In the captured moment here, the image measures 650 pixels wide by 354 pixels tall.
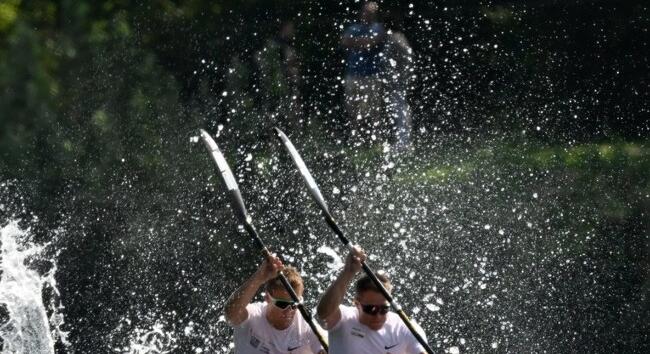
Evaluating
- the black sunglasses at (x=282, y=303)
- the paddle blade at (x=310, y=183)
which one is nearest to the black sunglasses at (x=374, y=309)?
the black sunglasses at (x=282, y=303)

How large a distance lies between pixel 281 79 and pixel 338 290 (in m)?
4.27

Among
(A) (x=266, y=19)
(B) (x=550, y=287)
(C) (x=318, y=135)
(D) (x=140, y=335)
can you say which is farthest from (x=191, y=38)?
(B) (x=550, y=287)

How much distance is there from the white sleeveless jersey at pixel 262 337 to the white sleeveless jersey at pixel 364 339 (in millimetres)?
259

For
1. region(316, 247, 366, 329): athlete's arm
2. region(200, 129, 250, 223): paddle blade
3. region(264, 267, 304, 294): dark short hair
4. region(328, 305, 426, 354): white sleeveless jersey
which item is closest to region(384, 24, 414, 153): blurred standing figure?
region(200, 129, 250, 223): paddle blade

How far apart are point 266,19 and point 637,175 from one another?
10.4 ft

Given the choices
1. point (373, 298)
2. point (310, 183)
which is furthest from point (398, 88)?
point (373, 298)

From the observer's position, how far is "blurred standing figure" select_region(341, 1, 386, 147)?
996 centimetres

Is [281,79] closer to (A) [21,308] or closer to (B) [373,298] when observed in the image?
(A) [21,308]

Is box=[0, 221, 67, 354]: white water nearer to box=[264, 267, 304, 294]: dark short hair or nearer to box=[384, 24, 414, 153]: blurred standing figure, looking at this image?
box=[264, 267, 304, 294]: dark short hair

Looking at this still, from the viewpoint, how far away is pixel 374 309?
627cm

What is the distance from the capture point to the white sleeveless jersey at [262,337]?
21.0 feet

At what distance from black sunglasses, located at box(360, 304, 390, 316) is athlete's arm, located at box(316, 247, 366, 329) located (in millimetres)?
126

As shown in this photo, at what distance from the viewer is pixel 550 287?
941cm

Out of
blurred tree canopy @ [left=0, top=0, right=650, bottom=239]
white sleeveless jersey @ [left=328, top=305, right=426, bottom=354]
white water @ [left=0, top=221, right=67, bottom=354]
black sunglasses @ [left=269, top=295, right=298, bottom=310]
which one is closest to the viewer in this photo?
white sleeveless jersey @ [left=328, top=305, right=426, bottom=354]
